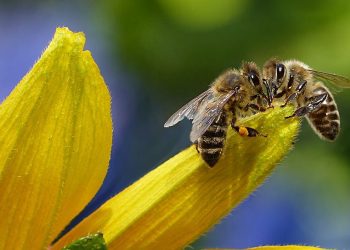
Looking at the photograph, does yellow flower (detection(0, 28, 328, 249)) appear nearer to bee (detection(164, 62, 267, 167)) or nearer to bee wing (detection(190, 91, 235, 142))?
bee (detection(164, 62, 267, 167))

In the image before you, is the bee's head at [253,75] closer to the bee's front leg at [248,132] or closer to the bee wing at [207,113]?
the bee wing at [207,113]

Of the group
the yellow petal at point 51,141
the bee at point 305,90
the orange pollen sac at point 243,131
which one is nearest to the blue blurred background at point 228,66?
the bee at point 305,90

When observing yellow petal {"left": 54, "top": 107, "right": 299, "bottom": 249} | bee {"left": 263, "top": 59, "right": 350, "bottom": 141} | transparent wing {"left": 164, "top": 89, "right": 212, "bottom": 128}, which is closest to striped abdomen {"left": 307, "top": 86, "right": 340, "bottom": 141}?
bee {"left": 263, "top": 59, "right": 350, "bottom": 141}

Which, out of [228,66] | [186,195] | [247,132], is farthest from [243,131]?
[228,66]

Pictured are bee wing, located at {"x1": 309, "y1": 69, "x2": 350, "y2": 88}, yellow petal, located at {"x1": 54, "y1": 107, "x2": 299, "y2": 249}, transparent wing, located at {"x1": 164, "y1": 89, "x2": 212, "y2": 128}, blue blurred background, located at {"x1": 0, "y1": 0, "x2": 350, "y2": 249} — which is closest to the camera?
yellow petal, located at {"x1": 54, "y1": 107, "x2": 299, "y2": 249}

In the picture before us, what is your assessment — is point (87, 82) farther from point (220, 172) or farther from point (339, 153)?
point (339, 153)

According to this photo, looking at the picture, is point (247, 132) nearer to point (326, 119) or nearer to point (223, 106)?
point (223, 106)

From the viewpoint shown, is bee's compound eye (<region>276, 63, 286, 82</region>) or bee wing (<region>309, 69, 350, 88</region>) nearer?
bee's compound eye (<region>276, 63, 286, 82</region>)
